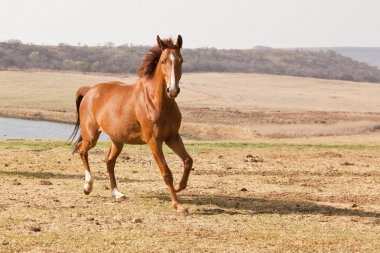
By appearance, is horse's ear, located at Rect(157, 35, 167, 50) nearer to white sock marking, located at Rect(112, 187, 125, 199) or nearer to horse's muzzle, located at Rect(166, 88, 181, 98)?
horse's muzzle, located at Rect(166, 88, 181, 98)

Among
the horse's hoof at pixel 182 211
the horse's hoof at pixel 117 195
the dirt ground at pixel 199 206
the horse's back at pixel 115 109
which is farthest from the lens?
the horse's hoof at pixel 117 195

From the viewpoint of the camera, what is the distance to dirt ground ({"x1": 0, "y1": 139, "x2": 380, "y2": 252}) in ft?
28.7

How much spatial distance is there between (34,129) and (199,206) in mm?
25756

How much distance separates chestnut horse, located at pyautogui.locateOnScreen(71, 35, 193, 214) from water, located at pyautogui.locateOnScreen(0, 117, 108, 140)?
62.9 feet

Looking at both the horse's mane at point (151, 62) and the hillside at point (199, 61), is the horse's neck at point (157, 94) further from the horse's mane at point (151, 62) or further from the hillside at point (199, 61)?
the hillside at point (199, 61)

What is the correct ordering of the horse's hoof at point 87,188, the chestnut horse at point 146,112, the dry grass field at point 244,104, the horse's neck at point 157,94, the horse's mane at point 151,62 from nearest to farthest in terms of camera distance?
the chestnut horse at point 146,112
the horse's neck at point 157,94
the horse's mane at point 151,62
the horse's hoof at point 87,188
the dry grass field at point 244,104

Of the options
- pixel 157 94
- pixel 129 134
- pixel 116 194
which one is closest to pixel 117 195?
pixel 116 194

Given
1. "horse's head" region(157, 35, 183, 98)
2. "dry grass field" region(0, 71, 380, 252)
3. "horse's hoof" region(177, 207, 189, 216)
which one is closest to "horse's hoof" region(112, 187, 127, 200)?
"dry grass field" region(0, 71, 380, 252)

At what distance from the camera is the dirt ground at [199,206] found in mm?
8758

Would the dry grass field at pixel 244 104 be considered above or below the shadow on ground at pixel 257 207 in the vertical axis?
below

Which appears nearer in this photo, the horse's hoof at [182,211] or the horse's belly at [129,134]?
the horse's hoof at [182,211]

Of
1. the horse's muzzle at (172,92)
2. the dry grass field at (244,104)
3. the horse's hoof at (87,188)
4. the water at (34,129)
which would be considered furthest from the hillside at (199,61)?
the horse's muzzle at (172,92)

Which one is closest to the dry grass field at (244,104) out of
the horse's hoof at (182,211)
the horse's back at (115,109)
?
the horse's back at (115,109)

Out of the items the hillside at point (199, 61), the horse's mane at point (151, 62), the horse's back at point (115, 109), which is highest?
the horse's mane at point (151, 62)
